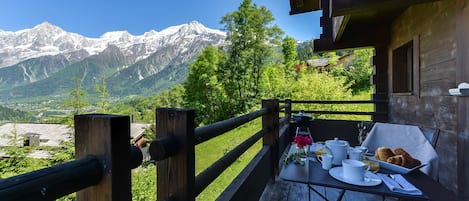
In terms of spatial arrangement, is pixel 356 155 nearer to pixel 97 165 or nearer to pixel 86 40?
pixel 97 165

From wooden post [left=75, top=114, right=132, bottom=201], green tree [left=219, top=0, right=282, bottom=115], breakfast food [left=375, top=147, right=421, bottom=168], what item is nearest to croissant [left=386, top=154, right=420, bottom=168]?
breakfast food [left=375, top=147, right=421, bottom=168]

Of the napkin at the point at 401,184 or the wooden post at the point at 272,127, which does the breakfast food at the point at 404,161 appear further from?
the wooden post at the point at 272,127

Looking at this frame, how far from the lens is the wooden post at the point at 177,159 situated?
88cm

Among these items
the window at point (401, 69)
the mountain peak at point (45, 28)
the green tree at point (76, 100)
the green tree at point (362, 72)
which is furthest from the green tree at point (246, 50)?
the mountain peak at point (45, 28)

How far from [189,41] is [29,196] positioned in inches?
3598

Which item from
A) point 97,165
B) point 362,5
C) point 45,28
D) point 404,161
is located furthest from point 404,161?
point 45,28

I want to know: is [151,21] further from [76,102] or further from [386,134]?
[386,134]

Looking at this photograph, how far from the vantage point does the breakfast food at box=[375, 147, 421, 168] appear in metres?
1.34

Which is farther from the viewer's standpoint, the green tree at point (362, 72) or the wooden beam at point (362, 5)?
the green tree at point (362, 72)

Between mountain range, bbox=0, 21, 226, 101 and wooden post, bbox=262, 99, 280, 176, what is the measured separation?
5064cm

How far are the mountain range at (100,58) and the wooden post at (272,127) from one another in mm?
50639

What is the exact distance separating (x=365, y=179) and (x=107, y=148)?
1.16 metres

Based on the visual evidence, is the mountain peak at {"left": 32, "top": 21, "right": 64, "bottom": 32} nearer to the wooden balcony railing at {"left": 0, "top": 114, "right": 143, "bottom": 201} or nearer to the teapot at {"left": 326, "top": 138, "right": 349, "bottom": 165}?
the teapot at {"left": 326, "top": 138, "right": 349, "bottom": 165}

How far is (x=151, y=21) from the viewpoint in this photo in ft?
248
